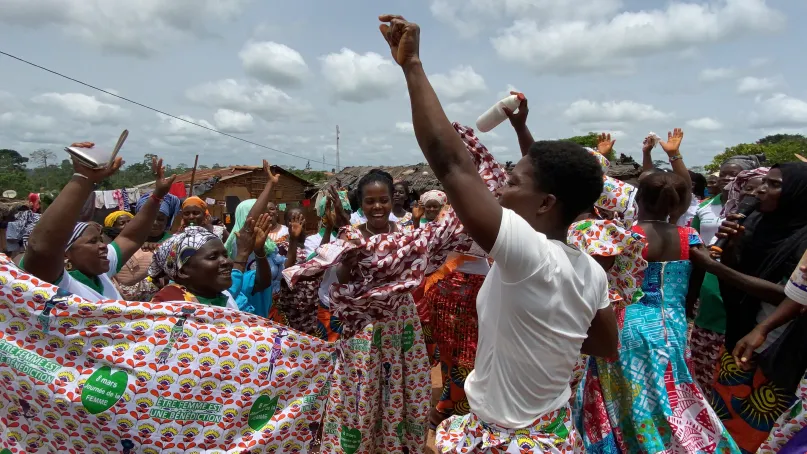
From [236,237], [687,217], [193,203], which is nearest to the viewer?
[236,237]

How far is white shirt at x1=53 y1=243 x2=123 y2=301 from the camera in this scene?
2459 mm

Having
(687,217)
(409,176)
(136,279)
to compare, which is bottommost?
(136,279)

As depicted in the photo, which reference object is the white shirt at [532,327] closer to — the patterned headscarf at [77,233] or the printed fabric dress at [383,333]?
the printed fabric dress at [383,333]

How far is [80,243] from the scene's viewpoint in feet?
9.03

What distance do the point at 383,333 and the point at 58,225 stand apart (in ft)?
5.65

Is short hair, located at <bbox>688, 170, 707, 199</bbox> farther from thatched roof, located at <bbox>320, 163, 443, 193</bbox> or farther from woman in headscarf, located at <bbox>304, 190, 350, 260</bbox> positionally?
thatched roof, located at <bbox>320, 163, 443, 193</bbox>

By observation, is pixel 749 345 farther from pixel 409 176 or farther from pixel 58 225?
pixel 409 176

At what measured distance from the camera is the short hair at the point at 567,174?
1560mm

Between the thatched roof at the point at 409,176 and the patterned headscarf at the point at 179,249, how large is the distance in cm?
1414

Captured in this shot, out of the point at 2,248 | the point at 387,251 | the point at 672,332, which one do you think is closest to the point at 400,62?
the point at 387,251

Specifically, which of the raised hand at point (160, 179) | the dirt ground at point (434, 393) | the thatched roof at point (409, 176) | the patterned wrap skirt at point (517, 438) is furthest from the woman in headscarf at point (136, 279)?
the thatched roof at point (409, 176)

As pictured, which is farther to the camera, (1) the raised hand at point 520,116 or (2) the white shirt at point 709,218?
(2) the white shirt at point 709,218

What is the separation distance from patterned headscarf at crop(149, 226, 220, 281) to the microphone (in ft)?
10.6

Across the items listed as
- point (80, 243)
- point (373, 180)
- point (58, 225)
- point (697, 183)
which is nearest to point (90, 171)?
point (58, 225)
